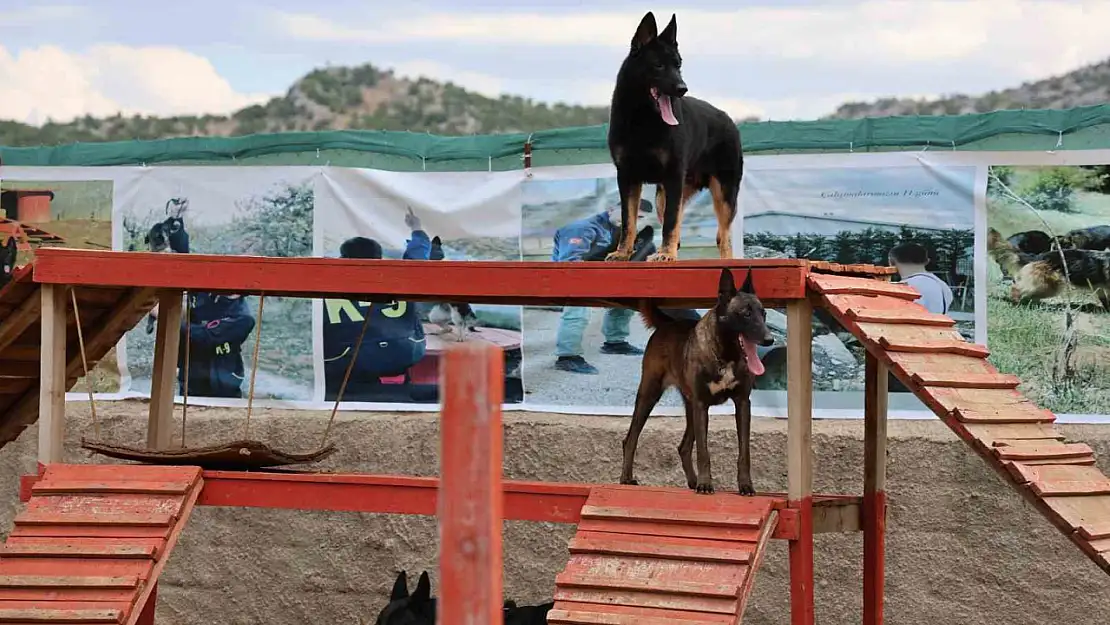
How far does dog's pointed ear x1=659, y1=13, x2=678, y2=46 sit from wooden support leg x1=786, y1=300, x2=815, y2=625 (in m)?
1.48

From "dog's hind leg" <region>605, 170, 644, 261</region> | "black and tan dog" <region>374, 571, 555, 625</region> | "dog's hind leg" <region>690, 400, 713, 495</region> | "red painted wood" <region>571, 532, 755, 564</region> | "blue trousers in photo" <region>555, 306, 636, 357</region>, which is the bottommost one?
"black and tan dog" <region>374, 571, 555, 625</region>

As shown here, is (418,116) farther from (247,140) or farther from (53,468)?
(53,468)

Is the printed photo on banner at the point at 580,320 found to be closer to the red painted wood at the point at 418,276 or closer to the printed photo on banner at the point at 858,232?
the printed photo on banner at the point at 858,232

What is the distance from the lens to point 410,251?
33.2 feet

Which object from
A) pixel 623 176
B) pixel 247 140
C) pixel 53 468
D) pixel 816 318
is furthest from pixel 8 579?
pixel 816 318

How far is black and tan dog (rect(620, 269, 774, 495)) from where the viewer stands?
662 cm

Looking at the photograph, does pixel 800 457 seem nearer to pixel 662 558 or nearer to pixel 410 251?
pixel 662 558

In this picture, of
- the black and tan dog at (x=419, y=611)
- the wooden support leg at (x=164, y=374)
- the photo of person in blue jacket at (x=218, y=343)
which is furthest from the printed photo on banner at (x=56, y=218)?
the black and tan dog at (x=419, y=611)

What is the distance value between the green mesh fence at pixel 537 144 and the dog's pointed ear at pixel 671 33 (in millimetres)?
2614

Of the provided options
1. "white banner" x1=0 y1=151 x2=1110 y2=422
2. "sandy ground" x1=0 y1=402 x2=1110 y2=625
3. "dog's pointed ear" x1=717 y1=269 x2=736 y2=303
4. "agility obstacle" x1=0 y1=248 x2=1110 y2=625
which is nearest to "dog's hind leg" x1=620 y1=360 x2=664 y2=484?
"agility obstacle" x1=0 y1=248 x2=1110 y2=625

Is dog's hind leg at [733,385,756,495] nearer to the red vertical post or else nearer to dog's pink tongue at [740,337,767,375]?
dog's pink tongue at [740,337,767,375]

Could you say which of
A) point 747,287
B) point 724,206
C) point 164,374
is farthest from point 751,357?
point 164,374

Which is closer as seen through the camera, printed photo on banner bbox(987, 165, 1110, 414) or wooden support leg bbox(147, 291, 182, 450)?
wooden support leg bbox(147, 291, 182, 450)

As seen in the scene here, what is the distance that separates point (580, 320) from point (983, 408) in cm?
400
